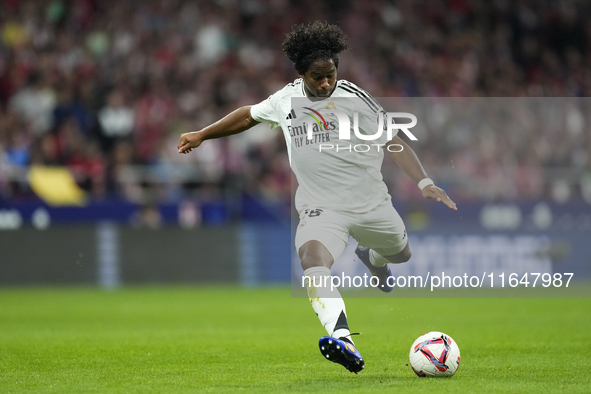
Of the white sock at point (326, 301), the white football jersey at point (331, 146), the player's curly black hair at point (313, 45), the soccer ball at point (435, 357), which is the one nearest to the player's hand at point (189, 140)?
the white football jersey at point (331, 146)

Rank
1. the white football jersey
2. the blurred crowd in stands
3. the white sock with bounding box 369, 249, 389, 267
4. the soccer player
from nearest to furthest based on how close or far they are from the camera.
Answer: the soccer player → the white football jersey → the white sock with bounding box 369, 249, 389, 267 → the blurred crowd in stands

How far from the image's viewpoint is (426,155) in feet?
49.9

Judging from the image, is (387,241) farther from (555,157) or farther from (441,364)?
(555,157)

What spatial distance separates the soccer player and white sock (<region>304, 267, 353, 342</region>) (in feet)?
0.05

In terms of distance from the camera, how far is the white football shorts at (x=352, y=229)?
21.1 feet

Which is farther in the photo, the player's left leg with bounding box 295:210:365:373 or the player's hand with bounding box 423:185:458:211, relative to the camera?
the player's hand with bounding box 423:185:458:211

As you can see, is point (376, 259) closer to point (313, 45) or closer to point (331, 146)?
point (331, 146)

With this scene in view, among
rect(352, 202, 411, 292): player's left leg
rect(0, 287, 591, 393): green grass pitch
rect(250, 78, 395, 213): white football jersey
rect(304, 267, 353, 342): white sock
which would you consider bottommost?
rect(0, 287, 591, 393): green grass pitch

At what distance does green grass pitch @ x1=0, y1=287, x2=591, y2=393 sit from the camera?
609 cm

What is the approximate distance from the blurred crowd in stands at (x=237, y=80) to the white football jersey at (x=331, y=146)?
8510 millimetres

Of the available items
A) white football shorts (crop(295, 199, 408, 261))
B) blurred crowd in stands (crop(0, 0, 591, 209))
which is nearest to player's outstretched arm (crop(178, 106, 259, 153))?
white football shorts (crop(295, 199, 408, 261))

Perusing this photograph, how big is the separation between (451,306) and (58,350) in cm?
683

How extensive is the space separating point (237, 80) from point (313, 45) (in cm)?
1205

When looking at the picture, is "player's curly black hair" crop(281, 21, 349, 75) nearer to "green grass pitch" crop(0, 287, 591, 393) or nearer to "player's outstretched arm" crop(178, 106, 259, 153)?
"player's outstretched arm" crop(178, 106, 259, 153)
